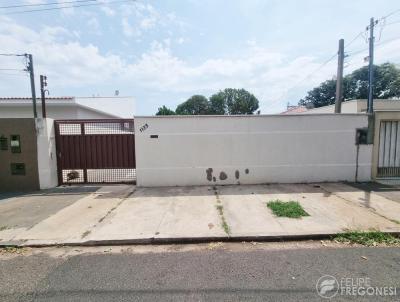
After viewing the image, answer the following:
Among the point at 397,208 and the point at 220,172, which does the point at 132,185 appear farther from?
the point at 397,208

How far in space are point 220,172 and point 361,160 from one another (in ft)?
15.8

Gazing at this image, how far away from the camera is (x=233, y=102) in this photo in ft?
159

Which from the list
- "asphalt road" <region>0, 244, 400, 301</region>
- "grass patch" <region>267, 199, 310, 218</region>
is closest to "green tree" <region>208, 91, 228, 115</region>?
"grass patch" <region>267, 199, 310, 218</region>

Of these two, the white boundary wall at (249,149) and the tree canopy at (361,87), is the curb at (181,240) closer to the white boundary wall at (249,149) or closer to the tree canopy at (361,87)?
the white boundary wall at (249,149)

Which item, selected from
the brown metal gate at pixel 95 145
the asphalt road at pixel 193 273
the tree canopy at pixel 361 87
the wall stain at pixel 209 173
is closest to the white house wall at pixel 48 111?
the brown metal gate at pixel 95 145

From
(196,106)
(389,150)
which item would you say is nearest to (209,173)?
(389,150)

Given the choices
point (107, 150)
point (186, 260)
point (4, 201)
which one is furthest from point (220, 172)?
point (4, 201)

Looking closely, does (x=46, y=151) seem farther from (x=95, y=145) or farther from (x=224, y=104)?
(x=224, y=104)

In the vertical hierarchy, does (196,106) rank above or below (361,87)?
below

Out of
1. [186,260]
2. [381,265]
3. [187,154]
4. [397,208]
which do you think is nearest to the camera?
[381,265]

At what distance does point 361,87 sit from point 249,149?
3838cm

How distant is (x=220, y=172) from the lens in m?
7.86

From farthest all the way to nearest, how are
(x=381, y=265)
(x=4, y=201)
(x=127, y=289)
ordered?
A: (x=4, y=201), (x=381, y=265), (x=127, y=289)

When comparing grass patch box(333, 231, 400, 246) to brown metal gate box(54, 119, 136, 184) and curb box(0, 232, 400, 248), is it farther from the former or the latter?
brown metal gate box(54, 119, 136, 184)
